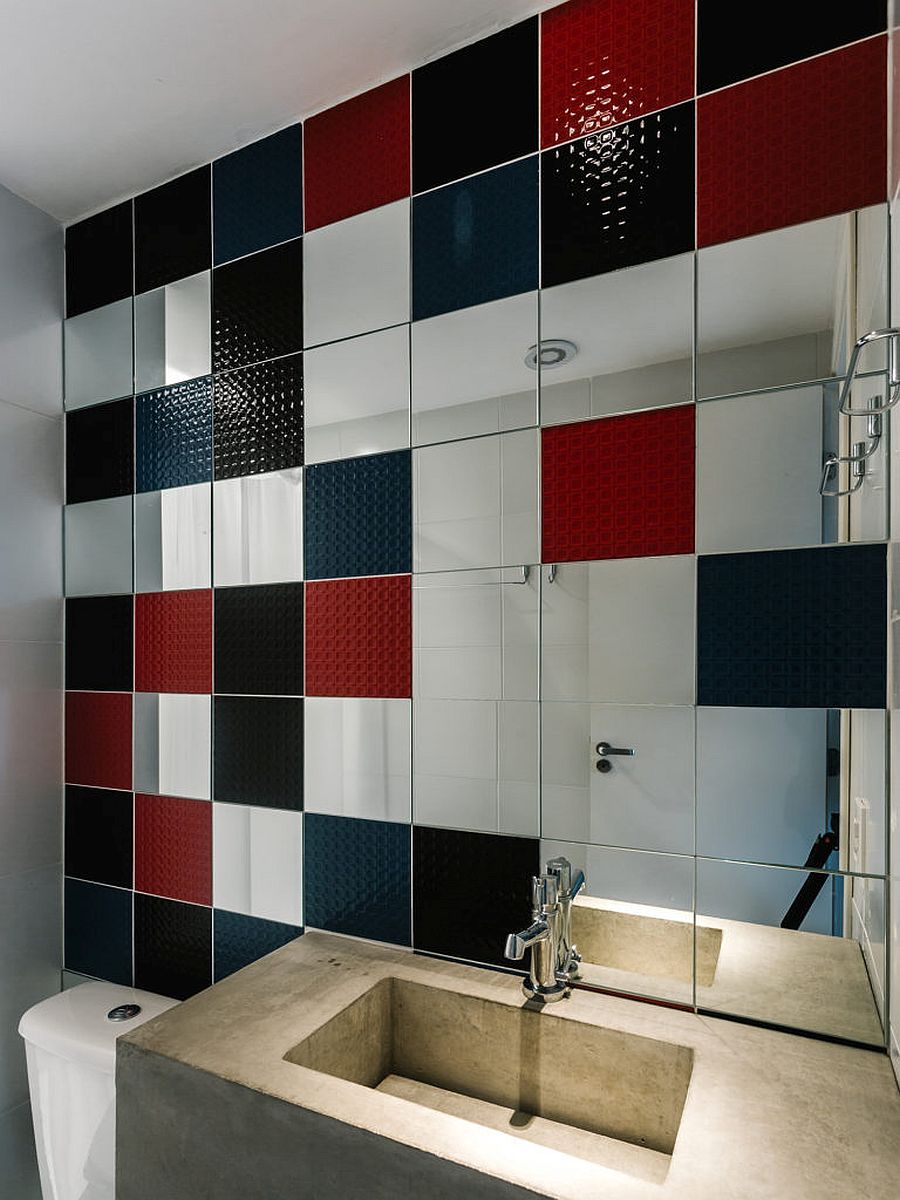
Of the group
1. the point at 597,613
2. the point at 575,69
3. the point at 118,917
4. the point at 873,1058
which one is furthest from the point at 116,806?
the point at 575,69

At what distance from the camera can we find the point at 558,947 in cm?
121

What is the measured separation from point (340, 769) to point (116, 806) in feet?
2.23

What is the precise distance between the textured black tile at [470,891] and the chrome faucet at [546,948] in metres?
0.09

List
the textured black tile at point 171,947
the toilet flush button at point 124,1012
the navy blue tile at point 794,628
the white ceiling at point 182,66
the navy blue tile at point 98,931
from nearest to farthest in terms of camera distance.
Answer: the navy blue tile at point 794,628
the white ceiling at point 182,66
the toilet flush button at point 124,1012
the textured black tile at point 171,947
the navy blue tile at point 98,931

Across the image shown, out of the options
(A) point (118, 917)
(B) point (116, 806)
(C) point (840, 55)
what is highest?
(C) point (840, 55)

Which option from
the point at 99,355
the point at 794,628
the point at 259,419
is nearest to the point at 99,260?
the point at 99,355

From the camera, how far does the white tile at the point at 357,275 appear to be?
57.6 inches

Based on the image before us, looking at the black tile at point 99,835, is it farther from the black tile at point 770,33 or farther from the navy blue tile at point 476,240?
the black tile at point 770,33

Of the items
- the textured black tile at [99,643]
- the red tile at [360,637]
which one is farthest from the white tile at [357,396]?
the textured black tile at [99,643]

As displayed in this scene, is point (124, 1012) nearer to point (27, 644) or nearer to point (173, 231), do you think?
point (27, 644)

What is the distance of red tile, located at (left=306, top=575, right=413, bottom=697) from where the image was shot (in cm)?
143

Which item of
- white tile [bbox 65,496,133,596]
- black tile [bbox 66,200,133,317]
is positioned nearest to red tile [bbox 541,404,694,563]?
white tile [bbox 65,496,133,596]

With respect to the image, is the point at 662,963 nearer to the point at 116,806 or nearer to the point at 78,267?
the point at 116,806

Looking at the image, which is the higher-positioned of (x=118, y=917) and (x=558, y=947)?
(x=558, y=947)
